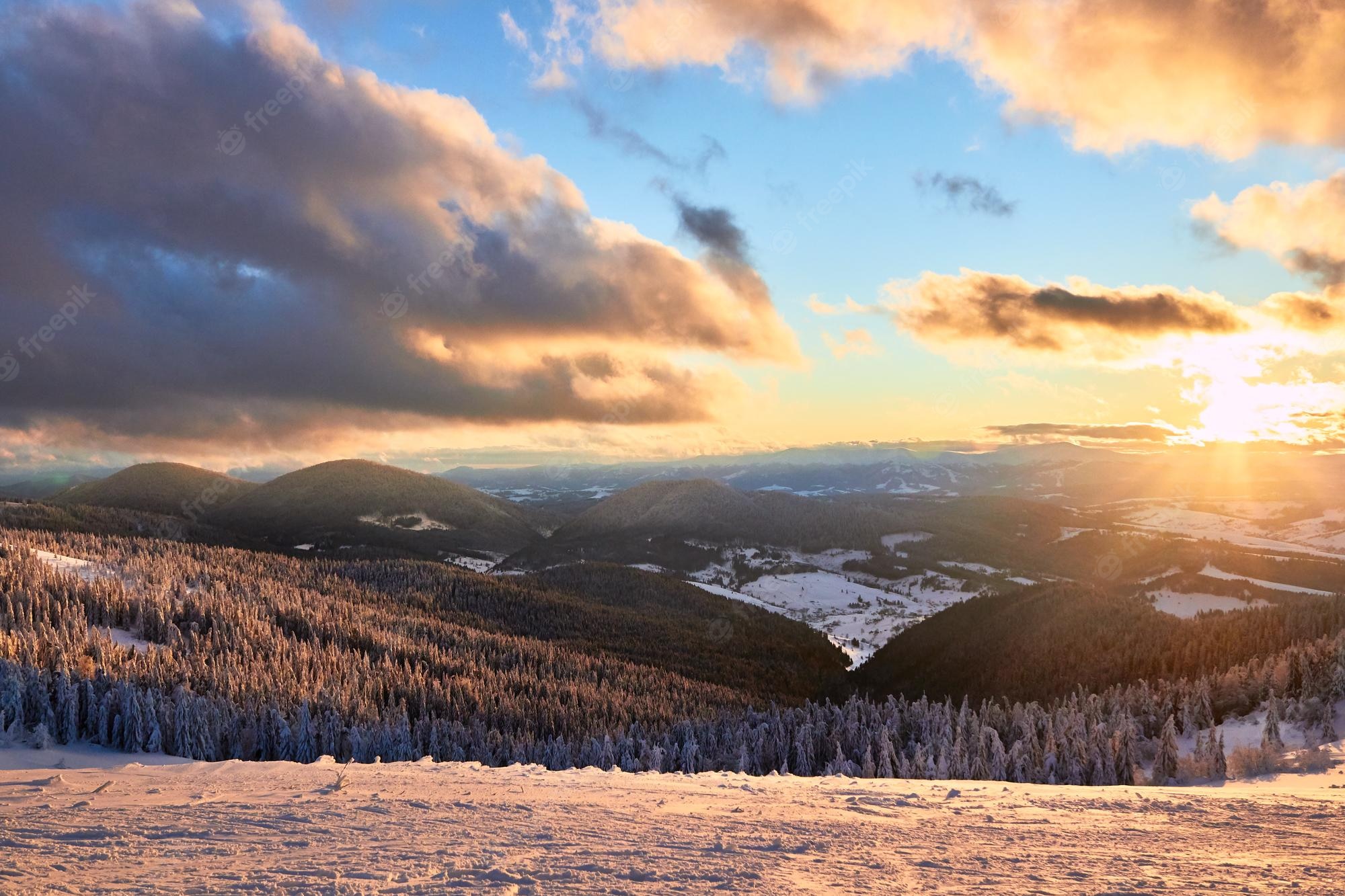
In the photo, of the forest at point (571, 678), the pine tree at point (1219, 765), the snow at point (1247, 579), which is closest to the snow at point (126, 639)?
the forest at point (571, 678)

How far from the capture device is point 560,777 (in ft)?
65.8

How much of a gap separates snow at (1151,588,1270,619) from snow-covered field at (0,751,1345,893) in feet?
394

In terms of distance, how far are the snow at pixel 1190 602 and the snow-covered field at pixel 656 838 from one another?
119947mm

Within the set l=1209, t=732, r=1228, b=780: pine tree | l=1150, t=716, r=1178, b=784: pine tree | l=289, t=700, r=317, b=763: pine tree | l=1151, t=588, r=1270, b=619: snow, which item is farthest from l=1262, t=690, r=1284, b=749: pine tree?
l=1151, t=588, r=1270, b=619: snow

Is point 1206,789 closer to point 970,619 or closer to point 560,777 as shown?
point 560,777

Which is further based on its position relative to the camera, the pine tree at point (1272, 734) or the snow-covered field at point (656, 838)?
the pine tree at point (1272, 734)

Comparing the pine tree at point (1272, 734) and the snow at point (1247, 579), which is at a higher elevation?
the pine tree at point (1272, 734)

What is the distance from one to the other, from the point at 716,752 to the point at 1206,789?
3686cm

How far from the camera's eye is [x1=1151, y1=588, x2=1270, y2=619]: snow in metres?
115

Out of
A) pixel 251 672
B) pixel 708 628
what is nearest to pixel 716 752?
pixel 251 672

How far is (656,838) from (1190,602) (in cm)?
14144

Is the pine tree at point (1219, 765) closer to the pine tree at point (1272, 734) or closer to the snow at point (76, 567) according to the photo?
the pine tree at point (1272, 734)

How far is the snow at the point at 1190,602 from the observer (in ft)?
378

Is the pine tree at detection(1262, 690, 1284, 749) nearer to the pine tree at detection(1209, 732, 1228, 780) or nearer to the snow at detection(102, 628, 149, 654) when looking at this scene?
the pine tree at detection(1209, 732, 1228, 780)
